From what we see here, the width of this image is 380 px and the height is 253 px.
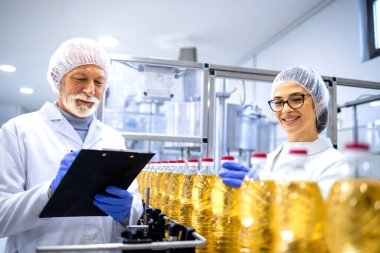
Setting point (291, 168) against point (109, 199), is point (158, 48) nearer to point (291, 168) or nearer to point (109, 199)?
point (109, 199)

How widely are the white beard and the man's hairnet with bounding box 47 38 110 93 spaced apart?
0.12 metres

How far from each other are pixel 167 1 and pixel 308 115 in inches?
80.6

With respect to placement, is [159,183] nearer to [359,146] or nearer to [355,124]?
[359,146]

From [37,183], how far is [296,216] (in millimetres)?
1071

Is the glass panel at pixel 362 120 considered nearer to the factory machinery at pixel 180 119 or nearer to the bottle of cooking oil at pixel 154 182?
the factory machinery at pixel 180 119

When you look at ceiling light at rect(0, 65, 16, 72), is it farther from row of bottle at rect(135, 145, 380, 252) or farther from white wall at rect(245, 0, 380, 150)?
row of bottle at rect(135, 145, 380, 252)

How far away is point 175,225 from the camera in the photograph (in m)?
0.75

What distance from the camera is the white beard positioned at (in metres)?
1.36

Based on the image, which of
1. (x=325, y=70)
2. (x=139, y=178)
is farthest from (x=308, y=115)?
(x=325, y=70)

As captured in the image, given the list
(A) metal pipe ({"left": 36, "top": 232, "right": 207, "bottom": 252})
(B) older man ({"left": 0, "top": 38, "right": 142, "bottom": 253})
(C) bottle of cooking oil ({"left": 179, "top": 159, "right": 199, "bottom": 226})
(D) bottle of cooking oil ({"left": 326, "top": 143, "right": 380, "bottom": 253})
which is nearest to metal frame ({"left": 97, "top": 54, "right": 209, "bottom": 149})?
(B) older man ({"left": 0, "top": 38, "right": 142, "bottom": 253})

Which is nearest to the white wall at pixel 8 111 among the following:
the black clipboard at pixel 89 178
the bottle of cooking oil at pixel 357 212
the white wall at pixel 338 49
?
the white wall at pixel 338 49

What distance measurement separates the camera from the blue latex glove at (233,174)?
0.74 metres

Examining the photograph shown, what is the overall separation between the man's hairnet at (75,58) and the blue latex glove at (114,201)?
0.68 metres

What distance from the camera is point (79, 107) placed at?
4.54ft
